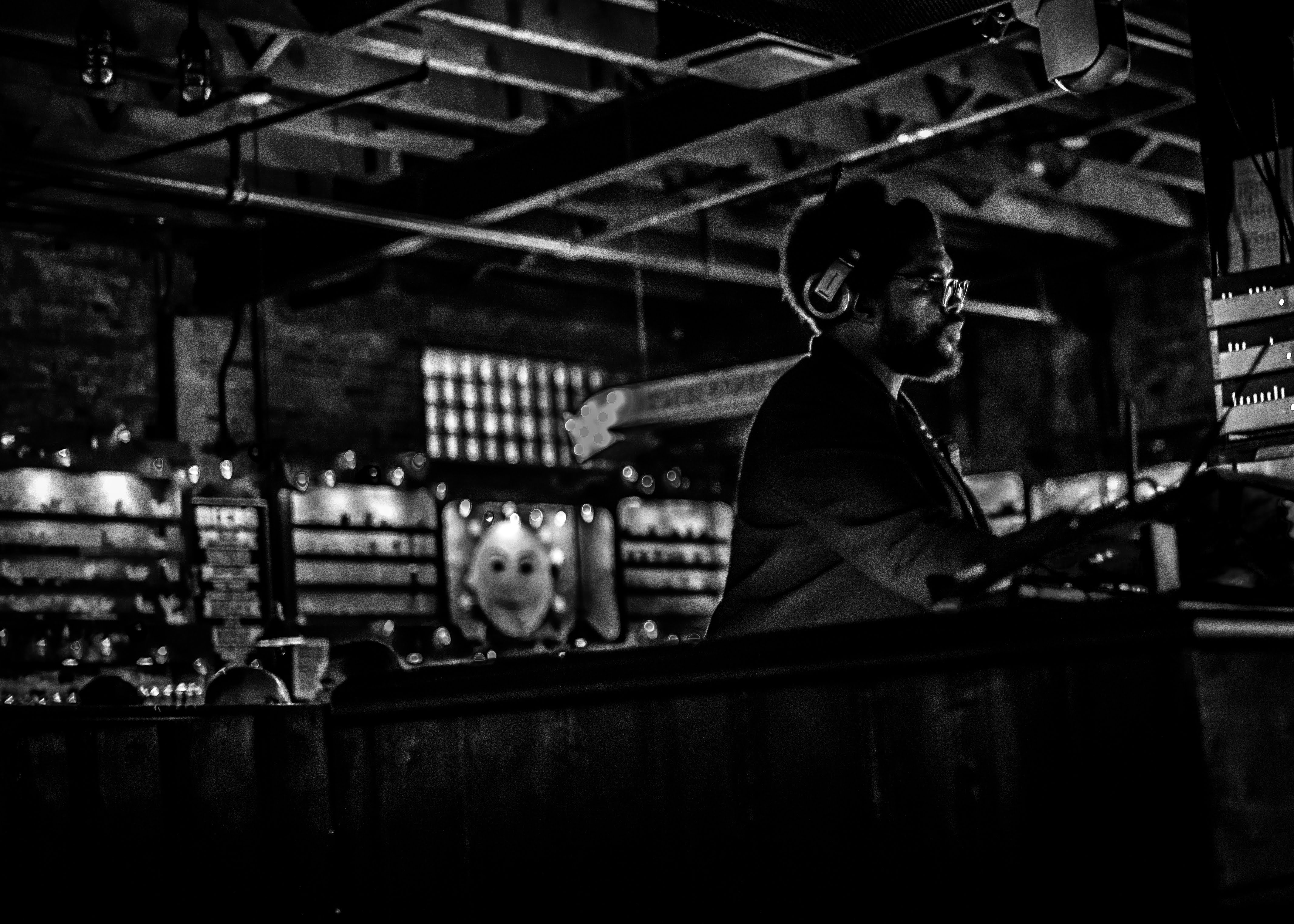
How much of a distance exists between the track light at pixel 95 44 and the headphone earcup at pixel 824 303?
360cm

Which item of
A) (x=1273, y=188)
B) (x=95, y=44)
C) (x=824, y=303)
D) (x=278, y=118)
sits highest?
(x=278, y=118)

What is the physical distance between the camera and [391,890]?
3.36 metres

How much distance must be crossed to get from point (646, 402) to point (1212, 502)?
8.15 metres

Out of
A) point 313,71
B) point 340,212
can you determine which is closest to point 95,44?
point 313,71

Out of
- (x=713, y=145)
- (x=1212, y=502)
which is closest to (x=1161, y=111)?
(x=713, y=145)

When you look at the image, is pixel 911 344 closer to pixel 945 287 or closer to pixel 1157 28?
pixel 945 287

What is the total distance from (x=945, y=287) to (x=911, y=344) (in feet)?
0.43

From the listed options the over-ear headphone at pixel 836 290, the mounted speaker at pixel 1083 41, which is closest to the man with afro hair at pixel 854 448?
the over-ear headphone at pixel 836 290

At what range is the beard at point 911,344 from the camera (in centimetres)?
367

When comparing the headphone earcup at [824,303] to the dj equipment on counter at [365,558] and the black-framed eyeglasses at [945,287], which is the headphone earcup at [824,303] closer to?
the black-framed eyeglasses at [945,287]

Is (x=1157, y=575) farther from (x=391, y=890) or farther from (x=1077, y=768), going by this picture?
(x=391, y=890)

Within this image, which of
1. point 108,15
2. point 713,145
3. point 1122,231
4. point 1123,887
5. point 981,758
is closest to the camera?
point 1123,887

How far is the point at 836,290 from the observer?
144 inches

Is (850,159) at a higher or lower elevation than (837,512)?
higher
